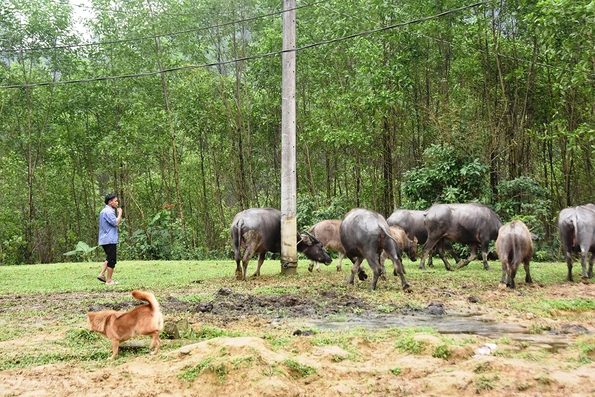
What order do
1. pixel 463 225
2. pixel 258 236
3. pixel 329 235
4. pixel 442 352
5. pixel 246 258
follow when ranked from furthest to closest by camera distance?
pixel 329 235
pixel 463 225
pixel 258 236
pixel 246 258
pixel 442 352

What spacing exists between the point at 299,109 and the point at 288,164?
1366 cm

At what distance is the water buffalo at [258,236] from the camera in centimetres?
1257

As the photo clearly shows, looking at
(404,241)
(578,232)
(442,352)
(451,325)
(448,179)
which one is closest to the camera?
(442,352)

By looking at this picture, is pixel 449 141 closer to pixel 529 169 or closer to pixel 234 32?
pixel 529 169

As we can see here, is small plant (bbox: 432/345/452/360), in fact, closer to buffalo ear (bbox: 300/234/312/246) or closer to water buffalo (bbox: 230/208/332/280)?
water buffalo (bbox: 230/208/332/280)

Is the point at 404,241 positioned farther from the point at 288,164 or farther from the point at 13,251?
the point at 13,251

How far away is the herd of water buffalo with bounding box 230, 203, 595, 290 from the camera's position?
10477 millimetres

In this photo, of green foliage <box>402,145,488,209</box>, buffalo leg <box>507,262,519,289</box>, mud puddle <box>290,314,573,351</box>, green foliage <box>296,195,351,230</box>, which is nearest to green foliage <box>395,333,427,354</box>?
mud puddle <box>290,314,573,351</box>

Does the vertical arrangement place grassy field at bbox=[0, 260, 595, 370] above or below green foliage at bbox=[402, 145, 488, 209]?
below

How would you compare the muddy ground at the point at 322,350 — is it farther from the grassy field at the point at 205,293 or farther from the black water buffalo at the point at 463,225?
the black water buffalo at the point at 463,225

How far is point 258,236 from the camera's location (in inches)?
500

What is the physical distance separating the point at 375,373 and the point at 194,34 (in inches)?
905

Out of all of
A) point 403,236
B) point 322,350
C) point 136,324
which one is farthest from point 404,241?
point 136,324

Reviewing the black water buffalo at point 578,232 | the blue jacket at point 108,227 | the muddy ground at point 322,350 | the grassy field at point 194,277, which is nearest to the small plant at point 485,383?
the muddy ground at point 322,350
